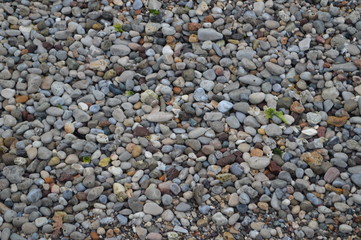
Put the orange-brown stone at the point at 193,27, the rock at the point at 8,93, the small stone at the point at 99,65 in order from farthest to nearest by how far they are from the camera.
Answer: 1. the orange-brown stone at the point at 193,27
2. the small stone at the point at 99,65
3. the rock at the point at 8,93

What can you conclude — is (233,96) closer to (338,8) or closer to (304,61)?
(304,61)

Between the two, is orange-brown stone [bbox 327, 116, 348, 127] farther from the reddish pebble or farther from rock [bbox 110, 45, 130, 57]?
rock [bbox 110, 45, 130, 57]

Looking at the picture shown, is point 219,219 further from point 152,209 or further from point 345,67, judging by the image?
point 345,67

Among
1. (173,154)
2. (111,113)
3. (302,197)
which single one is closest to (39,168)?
(111,113)

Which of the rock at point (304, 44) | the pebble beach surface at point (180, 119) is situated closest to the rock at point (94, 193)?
the pebble beach surface at point (180, 119)

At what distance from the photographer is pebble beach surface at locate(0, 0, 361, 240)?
3209 millimetres

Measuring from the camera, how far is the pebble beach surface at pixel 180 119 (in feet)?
10.5

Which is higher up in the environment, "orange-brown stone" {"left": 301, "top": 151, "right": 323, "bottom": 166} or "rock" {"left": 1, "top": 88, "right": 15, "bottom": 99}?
"orange-brown stone" {"left": 301, "top": 151, "right": 323, "bottom": 166}

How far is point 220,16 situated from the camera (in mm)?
4285

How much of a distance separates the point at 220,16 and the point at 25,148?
71.6 inches

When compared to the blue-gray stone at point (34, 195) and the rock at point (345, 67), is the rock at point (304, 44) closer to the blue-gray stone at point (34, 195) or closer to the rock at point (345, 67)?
the rock at point (345, 67)

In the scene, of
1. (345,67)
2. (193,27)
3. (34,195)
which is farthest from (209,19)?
(34,195)

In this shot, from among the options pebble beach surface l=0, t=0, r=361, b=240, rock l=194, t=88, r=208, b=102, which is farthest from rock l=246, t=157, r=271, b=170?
rock l=194, t=88, r=208, b=102

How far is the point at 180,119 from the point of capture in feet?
12.1
